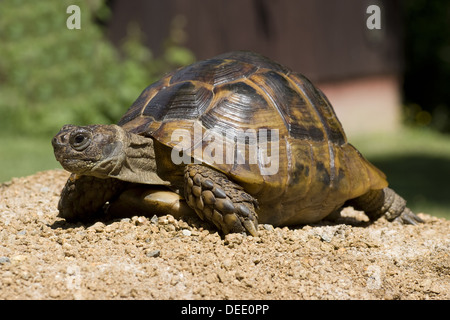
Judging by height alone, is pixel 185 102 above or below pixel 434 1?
below

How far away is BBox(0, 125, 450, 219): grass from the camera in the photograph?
798cm

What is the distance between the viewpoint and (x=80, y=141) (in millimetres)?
3322

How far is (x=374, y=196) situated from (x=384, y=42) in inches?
398

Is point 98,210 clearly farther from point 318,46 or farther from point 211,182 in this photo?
point 318,46

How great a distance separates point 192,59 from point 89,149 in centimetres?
798

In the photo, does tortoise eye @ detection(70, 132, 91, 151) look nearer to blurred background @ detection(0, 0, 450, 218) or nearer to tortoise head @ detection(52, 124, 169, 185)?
tortoise head @ detection(52, 124, 169, 185)

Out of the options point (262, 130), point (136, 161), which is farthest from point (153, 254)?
point (262, 130)

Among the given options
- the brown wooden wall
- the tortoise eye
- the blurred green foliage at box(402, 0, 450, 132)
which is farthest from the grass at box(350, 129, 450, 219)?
the tortoise eye

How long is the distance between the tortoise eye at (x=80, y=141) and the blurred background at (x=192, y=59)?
15.3 ft

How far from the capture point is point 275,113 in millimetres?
3744

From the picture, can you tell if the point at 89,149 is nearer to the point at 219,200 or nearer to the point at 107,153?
the point at 107,153

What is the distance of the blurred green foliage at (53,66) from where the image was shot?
1038cm
